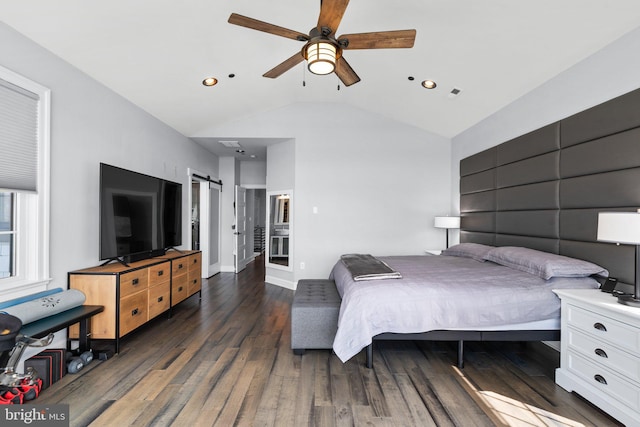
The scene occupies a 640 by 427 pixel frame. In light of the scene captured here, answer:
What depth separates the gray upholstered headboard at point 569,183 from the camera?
2.29 meters

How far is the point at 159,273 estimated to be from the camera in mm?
3412

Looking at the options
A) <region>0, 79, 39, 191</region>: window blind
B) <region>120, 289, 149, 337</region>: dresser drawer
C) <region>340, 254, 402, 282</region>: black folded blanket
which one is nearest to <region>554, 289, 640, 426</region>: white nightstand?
<region>340, 254, 402, 282</region>: black folded blanket

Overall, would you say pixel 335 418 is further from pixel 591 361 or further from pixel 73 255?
pixel 73 255

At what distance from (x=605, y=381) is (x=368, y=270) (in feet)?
5.61

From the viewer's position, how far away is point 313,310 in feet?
8.98

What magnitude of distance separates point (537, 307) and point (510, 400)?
28.7 inches

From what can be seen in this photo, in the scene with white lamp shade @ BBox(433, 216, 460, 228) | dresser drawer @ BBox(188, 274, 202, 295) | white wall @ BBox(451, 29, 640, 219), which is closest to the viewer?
white wall @ BBox(451, 29, 640, 219)

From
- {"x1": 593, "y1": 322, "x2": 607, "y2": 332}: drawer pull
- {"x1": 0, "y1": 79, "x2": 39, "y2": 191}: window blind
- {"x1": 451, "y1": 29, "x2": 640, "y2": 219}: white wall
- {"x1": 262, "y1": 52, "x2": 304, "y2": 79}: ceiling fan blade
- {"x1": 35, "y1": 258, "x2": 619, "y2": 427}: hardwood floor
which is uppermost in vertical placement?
{"x1": 262, "y1": 52, "x2": 304, "y2": 79}: ceiling fan blade

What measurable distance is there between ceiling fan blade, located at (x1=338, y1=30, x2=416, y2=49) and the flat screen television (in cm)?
244

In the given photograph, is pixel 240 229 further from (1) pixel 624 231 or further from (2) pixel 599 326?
(1) pixel 624 231

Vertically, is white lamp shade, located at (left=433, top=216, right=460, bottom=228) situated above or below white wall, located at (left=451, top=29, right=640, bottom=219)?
below

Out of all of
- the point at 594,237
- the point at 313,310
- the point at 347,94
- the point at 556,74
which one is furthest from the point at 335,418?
the point at 347,94

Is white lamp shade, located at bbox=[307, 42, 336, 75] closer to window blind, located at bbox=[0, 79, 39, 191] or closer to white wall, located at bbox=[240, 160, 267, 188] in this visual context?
window blind, located at bbox=[0, 79, 39, 191]

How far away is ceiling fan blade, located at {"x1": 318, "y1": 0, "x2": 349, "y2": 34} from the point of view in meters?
1.89
